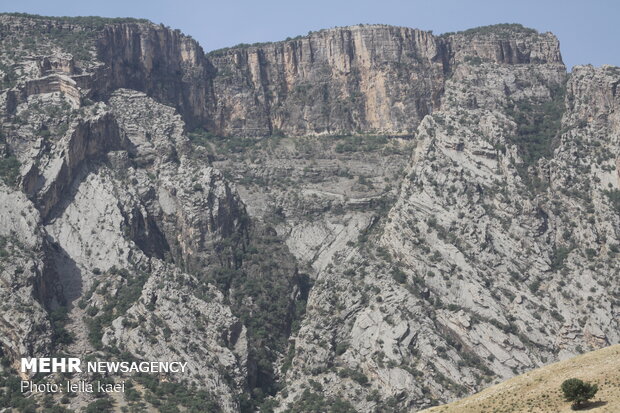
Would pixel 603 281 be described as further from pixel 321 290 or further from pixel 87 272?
pixel 87 272

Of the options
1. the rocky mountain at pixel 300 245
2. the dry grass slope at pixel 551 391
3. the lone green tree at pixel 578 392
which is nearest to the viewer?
the lone green tree at pixel 578 392

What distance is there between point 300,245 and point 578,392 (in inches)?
3087

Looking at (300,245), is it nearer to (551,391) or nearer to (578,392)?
(551,391)

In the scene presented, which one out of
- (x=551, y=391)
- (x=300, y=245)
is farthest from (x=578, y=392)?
(x=300, y=245)

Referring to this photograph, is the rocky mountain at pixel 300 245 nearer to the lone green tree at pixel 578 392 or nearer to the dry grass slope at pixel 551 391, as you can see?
the dry grass slope at pixel 551 391

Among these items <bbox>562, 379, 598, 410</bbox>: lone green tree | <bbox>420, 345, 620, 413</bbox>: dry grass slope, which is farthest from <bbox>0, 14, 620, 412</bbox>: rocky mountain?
<bbox>562, 379, 598, 410</bbox>: lone green tree

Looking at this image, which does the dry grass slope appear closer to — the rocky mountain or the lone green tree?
the lone green tree

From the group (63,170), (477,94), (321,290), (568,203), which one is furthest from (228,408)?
(477,94)

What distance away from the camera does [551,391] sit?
115250mm

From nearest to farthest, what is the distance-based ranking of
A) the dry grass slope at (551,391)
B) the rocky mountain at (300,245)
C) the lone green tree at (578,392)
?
the lone green tree at (578,392)
the dry grass slope at (551,391)
the rocky mountain at (300,245)

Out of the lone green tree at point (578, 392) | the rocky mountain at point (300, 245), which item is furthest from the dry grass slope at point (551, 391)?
the rocky mountain at point (300, 245)

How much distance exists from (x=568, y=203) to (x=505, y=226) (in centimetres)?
909

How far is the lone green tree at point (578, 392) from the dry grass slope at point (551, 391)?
0.74m

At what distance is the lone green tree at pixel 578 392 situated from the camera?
360 ft
